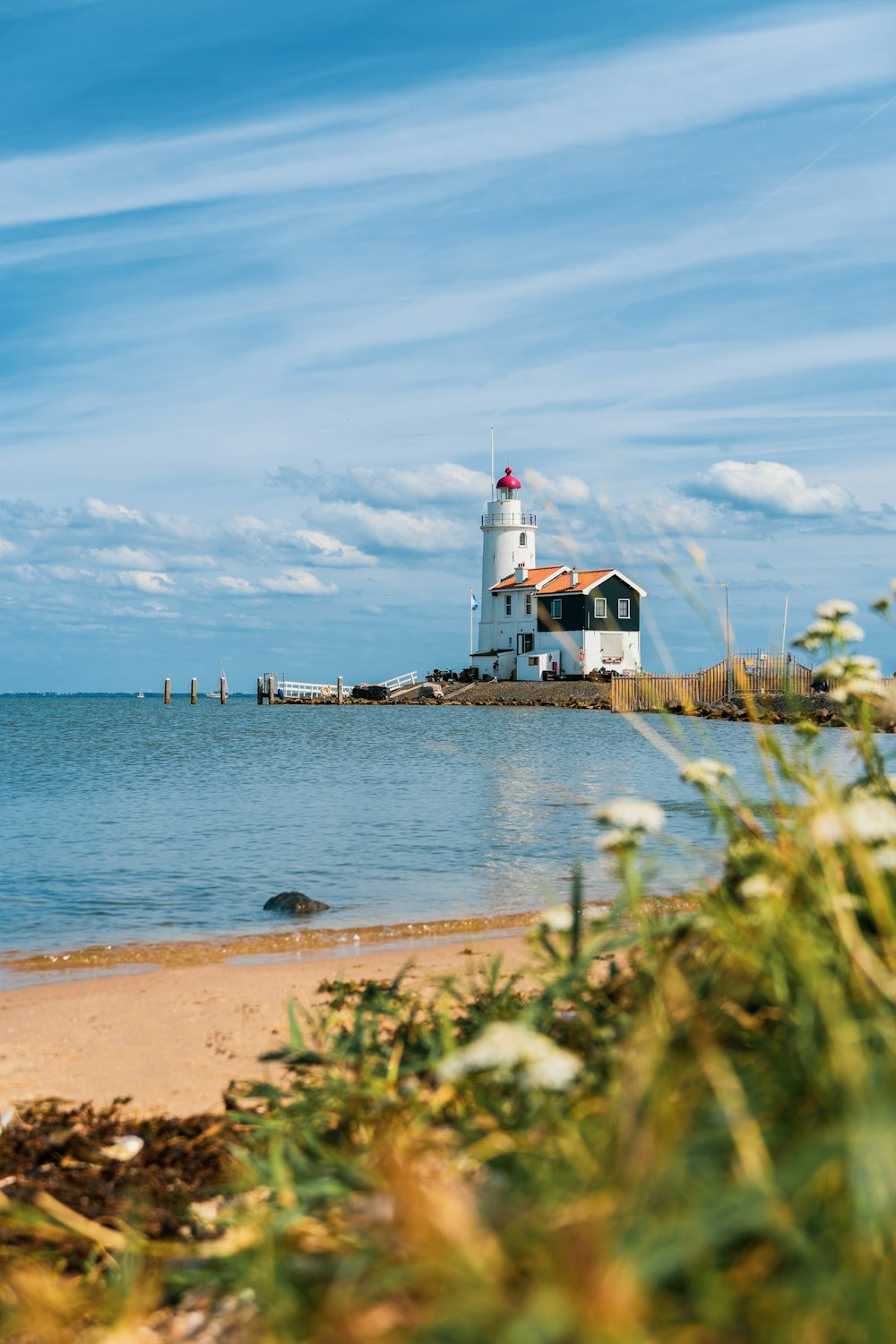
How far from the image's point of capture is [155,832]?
17906 millimetres

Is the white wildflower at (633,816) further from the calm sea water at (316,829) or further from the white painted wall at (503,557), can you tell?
the white painted wall at (503,557)

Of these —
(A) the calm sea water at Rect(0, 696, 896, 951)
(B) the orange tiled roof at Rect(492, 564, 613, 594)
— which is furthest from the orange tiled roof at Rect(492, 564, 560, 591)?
(A) the calm sea water at Rect(0, 696, 896, 951)

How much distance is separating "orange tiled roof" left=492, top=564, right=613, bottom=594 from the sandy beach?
185 feet

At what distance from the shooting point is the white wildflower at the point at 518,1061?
80.8 inches

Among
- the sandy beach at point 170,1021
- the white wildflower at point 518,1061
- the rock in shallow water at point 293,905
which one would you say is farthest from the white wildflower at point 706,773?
the rock in shallow water at point 293,905

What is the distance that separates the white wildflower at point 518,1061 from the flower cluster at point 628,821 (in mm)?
615

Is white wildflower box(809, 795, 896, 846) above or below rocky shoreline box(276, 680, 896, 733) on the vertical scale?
below

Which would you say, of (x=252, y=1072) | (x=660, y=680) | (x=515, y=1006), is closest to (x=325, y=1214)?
(x=515, y=1006)

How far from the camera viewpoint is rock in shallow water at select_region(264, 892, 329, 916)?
37.3ft

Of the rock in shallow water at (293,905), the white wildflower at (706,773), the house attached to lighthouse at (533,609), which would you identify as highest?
the house attached to lighthouse at (533,609)

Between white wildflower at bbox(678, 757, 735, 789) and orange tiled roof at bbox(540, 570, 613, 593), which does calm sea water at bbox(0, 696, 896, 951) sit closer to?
white wildflower at bbox(678, 757, 735, 789)

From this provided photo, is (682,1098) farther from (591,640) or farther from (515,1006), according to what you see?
(591,640)

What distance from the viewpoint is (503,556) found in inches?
2852

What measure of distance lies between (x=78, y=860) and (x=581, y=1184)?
1439 cm
